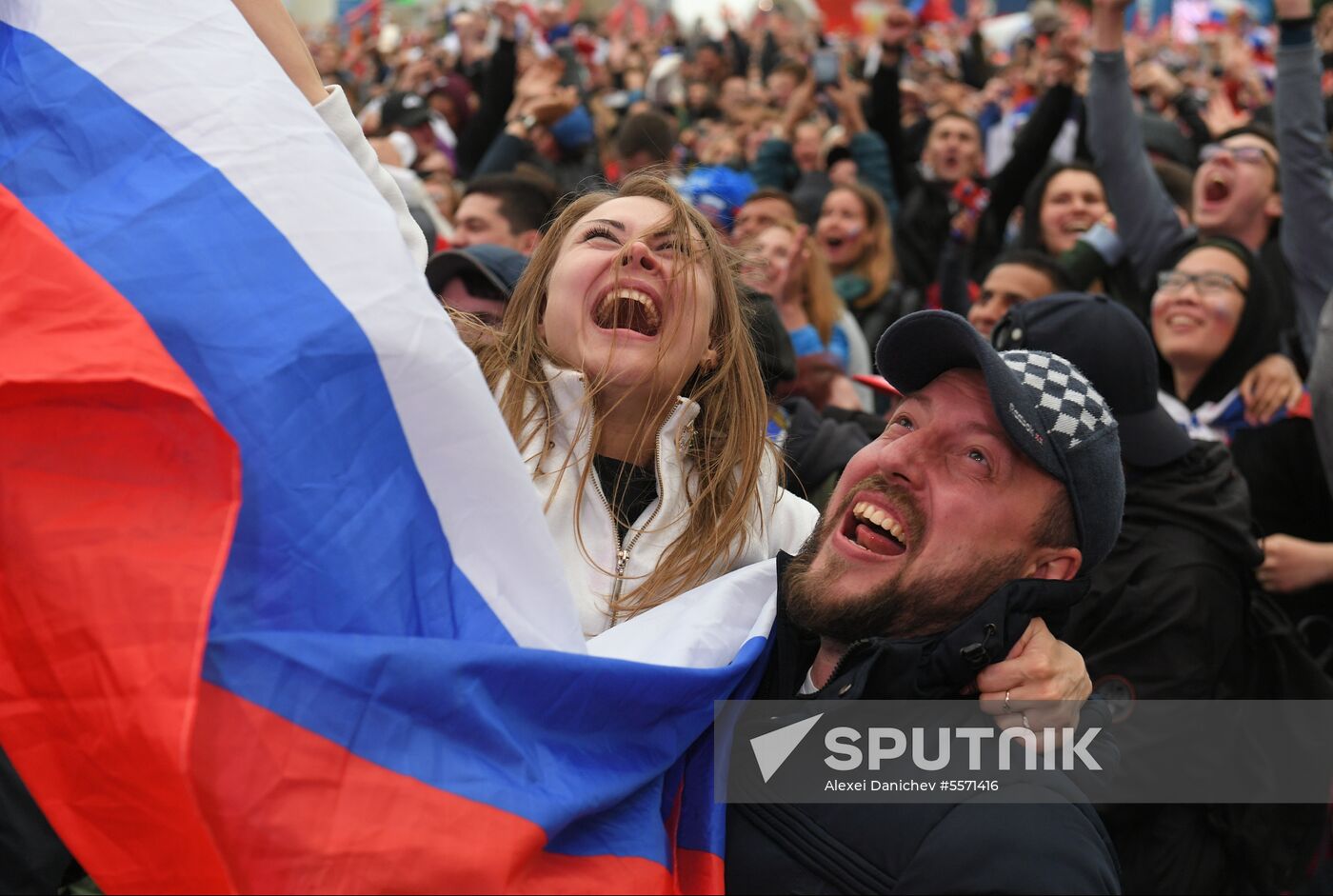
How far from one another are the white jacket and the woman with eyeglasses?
1.93m

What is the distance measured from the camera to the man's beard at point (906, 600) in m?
2.10

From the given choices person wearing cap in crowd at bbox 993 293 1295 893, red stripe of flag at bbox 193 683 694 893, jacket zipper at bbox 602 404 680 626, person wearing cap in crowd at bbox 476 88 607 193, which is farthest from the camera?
person wearing cap in crowd at bbox 476 88 607 193

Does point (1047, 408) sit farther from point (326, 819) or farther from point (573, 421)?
point (326, 819)

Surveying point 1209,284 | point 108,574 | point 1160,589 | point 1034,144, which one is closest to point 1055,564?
point 1160,589

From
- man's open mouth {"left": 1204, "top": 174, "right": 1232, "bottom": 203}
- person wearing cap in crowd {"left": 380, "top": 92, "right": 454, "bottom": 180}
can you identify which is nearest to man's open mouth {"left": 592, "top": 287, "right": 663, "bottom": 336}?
man's open mouth {"left": 1204, "top": 174, "right": 1232, "bottom": 203}

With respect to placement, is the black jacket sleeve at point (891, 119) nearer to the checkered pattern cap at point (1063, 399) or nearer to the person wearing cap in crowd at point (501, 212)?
the person wearing cap in crowd at point (501, 212)

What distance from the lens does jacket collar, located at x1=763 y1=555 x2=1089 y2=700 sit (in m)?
1.99

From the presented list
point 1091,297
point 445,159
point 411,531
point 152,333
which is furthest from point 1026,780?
point 445,159

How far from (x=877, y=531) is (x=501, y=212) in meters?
3.19

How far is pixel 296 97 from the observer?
6.48ft

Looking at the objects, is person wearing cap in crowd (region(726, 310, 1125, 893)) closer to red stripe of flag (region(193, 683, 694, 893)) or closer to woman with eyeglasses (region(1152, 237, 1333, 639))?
red stripe of flag (region(193, 683, 694, 893))

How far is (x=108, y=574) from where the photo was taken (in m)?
1.56

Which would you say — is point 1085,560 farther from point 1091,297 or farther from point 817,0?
point 817,0

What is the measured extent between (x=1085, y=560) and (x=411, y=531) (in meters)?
1.11
